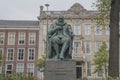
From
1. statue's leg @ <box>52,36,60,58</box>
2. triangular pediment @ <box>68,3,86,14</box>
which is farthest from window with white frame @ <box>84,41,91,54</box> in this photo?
statue's leg @ <box>52,36,60,58</box>

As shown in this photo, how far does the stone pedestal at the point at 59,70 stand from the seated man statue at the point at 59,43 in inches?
13.7

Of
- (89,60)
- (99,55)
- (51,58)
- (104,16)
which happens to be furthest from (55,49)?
(89,60)

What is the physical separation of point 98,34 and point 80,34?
292cm

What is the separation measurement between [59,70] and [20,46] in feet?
114

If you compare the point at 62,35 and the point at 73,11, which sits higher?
the point at 73,11

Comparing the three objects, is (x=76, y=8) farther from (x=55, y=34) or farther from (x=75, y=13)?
(x=55, y=34)

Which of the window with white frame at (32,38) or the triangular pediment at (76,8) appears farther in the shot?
the triangular pediment at (76,8)

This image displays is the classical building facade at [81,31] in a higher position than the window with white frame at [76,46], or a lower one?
higher

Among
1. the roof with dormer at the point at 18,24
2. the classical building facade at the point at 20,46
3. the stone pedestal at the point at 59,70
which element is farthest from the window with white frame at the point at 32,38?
the stone pedestal at the point at 59,70

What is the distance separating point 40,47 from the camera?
46.8m

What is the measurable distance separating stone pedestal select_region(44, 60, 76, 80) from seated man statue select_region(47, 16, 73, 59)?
0.35 meters

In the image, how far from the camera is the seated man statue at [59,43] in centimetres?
1320

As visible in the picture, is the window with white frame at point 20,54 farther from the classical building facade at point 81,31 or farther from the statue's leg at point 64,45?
the statue's leg at point 64,45

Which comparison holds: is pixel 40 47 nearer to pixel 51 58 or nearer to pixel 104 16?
pixel 104 16
